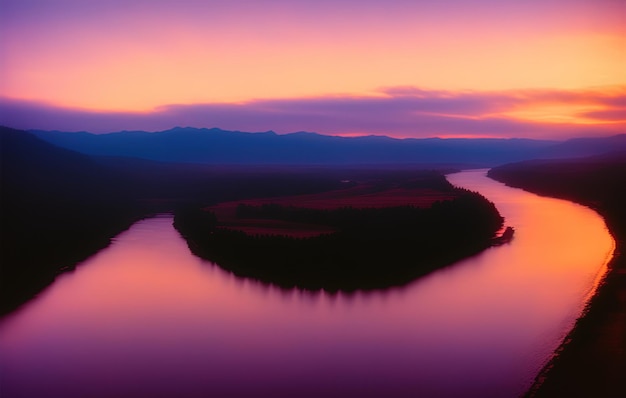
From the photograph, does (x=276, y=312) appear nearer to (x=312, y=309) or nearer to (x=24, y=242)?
(x=312, y=309)

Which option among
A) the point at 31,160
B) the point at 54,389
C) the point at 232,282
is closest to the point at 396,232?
the point at 232,282

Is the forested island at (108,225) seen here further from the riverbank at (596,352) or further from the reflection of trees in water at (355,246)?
the riverbank at (596,352)

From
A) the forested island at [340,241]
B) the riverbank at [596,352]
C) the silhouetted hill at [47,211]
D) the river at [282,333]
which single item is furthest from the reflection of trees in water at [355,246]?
the riverbank at [596,352]

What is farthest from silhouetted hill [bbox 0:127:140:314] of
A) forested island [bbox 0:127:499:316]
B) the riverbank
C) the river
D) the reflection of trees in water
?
the riverbank

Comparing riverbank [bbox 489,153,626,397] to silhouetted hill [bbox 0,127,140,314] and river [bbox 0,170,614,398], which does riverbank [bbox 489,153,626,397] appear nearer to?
river [bbox 0,170,614,398]

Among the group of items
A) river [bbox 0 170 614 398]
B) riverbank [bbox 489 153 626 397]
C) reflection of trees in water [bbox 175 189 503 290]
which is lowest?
river [bbox 0 170 614 398]

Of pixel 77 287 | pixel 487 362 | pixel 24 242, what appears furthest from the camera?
pixel 24 242

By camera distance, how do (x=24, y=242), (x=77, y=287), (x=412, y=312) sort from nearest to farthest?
(x=412, y=312), (x=77, y=287), (x=24, y=242)
